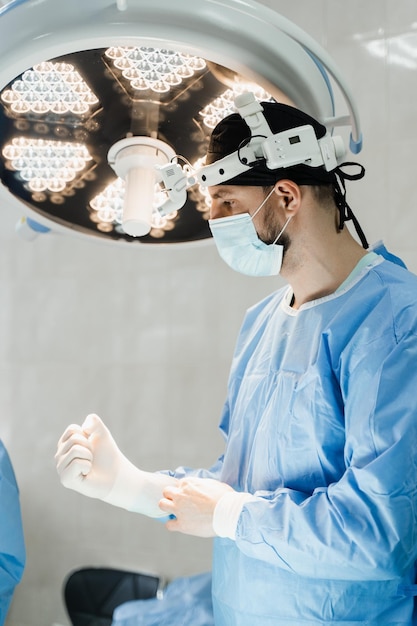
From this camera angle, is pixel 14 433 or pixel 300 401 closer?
pixel 300 401

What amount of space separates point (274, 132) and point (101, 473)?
0.78m

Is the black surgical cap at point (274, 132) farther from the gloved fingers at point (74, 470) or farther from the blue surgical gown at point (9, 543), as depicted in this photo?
the blue surgical gown at point (9, 543)

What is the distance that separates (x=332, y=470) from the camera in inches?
44.9

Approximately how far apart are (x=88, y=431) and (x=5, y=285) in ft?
5.05

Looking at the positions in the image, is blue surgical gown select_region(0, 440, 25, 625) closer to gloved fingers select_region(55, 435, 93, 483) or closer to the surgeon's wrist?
gloved fingers select_region(55, 435, 93, 483)

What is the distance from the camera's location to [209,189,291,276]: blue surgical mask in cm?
124

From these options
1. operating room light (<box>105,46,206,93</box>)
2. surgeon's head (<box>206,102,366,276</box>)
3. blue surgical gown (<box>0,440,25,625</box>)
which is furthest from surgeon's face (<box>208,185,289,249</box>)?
blue surgical gown (<box>0,440,25,625</box>)

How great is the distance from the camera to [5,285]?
2.72 metres

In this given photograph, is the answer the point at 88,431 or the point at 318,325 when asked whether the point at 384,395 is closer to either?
the point at 318,325

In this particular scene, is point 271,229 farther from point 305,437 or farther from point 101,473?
point 101,473

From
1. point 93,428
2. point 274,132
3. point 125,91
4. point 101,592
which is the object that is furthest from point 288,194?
point 101,592

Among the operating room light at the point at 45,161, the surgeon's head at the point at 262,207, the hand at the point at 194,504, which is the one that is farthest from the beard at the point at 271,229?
the hand at the point at 194,504

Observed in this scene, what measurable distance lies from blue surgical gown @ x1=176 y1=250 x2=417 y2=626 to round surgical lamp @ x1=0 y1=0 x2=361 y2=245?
335 mm

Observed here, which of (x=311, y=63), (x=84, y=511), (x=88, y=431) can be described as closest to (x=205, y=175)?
(x=311, y=63)
